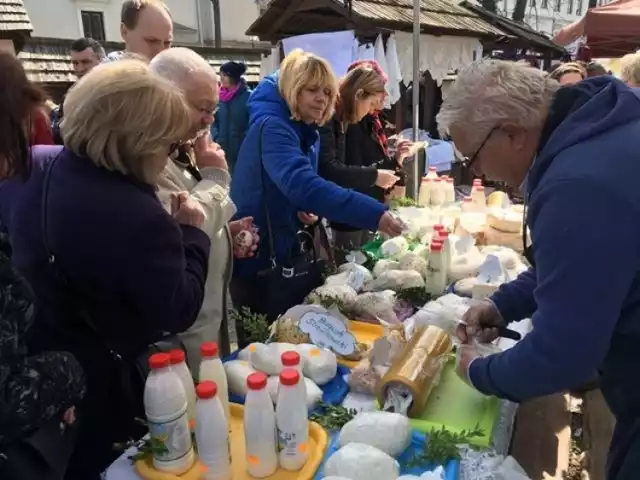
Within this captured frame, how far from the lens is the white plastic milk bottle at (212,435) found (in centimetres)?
116

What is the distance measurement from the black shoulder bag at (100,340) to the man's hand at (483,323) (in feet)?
2.74

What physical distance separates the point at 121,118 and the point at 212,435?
694mm

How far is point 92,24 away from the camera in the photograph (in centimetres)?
1611

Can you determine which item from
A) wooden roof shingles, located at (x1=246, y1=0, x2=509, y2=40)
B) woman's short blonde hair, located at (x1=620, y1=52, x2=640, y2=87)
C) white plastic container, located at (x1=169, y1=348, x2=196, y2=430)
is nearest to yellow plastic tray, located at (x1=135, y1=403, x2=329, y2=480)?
white plastic container, located at (x1=169, y1=348, x2=196, y2=430)

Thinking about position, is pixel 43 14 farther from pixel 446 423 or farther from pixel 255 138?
pixel 446 423

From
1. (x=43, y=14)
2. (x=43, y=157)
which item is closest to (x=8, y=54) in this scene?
(x=43, y=157)

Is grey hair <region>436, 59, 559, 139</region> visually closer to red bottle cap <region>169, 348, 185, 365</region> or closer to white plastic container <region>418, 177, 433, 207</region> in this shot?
red bottle cap <region>169, 348, 185, 365</region>

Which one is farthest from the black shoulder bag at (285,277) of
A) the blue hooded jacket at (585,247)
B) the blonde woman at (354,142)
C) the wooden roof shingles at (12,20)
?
the wooden roof shingles at (12,20)

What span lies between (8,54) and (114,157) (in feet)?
0.91

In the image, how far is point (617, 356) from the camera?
3.93 feet

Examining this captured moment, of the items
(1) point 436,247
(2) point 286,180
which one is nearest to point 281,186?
(2) point 286,180

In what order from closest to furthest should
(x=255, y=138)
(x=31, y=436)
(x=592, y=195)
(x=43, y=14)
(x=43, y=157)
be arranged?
1. (x=592, y=195)
2. (x=31, y=436)
3. (x=43, y=157)
4. (x=255, y=138)
5. (x=43, y=14)

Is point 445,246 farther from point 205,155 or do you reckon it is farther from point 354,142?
point 354,142

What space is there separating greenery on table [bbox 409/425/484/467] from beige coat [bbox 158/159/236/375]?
2.45 feet
